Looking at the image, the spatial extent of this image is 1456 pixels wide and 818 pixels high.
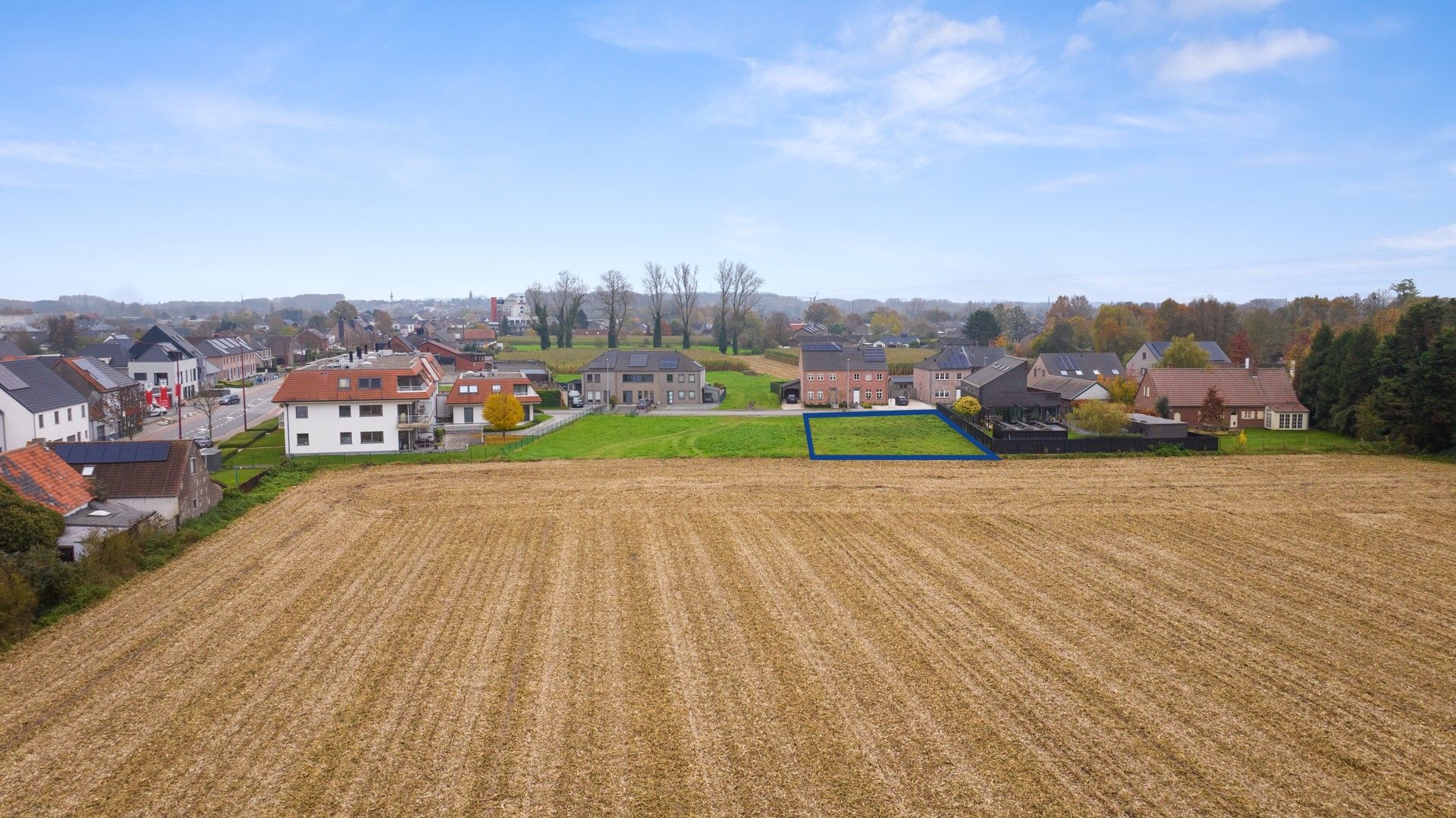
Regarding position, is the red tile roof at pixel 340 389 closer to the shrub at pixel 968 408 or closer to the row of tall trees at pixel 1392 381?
the shrub at pixel 968 408

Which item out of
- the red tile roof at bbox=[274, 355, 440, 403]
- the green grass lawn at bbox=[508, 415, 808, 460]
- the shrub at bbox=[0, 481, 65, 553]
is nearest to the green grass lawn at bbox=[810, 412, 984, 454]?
the green grass lawn at bbox=[508, 415, 808, 460]

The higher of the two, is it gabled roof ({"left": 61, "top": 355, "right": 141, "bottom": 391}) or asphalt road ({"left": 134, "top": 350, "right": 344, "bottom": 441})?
gabled roof ({"left": 61, "top": 355, "right": 141, "bottom": 391})

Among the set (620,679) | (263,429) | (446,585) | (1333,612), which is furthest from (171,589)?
(263,429)

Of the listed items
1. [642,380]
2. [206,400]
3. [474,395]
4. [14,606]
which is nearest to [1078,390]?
[642,380]

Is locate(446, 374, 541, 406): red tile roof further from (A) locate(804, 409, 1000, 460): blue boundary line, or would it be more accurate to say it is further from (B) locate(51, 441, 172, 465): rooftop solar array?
(B) locate(51, 441, 172, 465): rooftop solar array

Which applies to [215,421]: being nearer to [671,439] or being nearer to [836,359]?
[671,439]

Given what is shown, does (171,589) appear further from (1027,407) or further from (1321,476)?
(1027,407)
